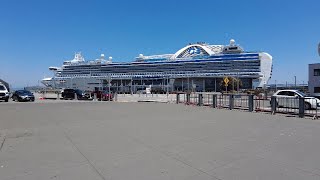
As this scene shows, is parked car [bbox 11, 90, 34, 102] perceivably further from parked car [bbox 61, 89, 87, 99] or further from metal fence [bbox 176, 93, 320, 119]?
metal fence [bbox 176, 93, 320, 119]

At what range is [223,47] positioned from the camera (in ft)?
403

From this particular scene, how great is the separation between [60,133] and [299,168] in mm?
7526

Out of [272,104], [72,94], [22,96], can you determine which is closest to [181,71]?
[72,94]

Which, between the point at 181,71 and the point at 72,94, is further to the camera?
the point at 181,71

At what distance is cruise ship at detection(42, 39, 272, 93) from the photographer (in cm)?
11025

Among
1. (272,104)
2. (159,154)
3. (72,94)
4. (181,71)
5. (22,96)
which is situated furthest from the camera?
(181,71)

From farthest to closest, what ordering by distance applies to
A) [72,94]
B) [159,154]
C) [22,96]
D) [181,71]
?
[181,71], [72,94], [22,96], [159,154]

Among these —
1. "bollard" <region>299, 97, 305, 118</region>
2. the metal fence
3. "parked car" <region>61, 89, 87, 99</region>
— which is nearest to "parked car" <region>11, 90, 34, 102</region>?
"parked car" <region>61, 89, 87, 99</region>

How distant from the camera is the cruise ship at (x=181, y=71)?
11025 centimetres

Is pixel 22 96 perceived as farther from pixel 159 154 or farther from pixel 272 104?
pixel 159 154

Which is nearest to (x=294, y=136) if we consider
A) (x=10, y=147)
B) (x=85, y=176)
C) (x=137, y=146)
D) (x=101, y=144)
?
(x=137, y=146)

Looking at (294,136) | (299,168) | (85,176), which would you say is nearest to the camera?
(85,176)

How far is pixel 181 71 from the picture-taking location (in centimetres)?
11762

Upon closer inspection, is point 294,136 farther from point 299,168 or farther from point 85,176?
point 85,176
